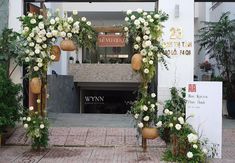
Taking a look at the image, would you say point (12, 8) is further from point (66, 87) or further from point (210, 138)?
point (66, 87)

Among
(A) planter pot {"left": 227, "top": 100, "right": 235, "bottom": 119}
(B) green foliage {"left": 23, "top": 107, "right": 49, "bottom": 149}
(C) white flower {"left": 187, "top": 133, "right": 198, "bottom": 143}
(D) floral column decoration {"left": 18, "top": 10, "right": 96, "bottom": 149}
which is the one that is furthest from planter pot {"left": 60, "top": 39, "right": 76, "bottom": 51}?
(A) planter pot {"left": 227, "top": 100, "right": 235, "bottom": 119}

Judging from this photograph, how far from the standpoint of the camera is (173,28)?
1131 cm

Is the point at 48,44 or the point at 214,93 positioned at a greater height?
the point at 48,44

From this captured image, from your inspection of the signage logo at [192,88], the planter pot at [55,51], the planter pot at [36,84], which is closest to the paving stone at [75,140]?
the planter pot at [36,84]

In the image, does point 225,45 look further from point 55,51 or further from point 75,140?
point 55,51

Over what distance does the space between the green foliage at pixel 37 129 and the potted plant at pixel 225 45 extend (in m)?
6.75

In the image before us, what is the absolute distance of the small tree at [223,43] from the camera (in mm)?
13734

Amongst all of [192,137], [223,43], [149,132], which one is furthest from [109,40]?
[192,137]

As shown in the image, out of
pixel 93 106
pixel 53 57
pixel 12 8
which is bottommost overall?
pixel 93 106

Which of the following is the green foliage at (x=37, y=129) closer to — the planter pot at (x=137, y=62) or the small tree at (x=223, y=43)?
the planter pot at (x=137, y=62)

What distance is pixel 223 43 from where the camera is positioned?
1378 centimetres

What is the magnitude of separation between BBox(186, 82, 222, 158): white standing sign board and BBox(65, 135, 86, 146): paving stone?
2716 mm

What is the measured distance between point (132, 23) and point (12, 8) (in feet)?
12.6

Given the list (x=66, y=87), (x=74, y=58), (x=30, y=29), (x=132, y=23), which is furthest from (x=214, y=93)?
(x=74, y=58)
